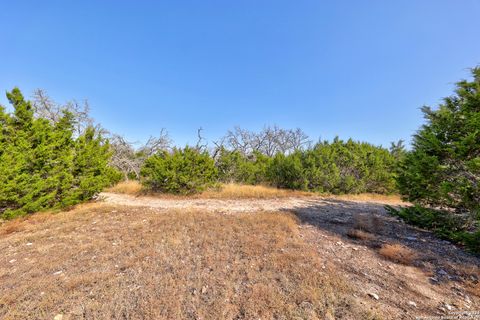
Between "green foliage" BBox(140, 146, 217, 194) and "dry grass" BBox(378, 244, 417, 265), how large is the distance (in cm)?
854

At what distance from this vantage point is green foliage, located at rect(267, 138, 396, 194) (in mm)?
12242

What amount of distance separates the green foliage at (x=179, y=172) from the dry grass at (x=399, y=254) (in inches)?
336

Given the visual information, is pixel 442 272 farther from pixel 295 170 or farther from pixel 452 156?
pixel 295 170

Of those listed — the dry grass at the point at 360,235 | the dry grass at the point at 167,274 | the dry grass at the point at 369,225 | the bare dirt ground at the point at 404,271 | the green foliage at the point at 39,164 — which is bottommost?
the dry grass at the point at 167,274

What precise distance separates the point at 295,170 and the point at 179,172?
6952 millimetres

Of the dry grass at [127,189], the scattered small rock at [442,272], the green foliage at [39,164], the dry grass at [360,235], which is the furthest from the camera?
the dry grass at [127,189]

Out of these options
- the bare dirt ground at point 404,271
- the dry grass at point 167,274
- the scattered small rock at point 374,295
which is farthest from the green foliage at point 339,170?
the scattered small rock at point 374,295

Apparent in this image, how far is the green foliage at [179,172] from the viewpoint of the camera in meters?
10.3

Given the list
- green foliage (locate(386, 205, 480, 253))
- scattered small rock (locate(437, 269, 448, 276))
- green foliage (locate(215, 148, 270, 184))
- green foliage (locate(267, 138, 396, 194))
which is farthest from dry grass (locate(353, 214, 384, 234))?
green foliage (locate(215, 148, 270, 184))

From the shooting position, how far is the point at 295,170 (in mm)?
12523

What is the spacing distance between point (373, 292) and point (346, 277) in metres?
0.38

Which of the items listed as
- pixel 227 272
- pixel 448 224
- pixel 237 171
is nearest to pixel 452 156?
pixel 448 224

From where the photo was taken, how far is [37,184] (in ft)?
19.4

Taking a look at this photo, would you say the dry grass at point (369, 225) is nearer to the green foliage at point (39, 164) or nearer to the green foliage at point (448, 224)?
the green foliage at point (448, 224)
